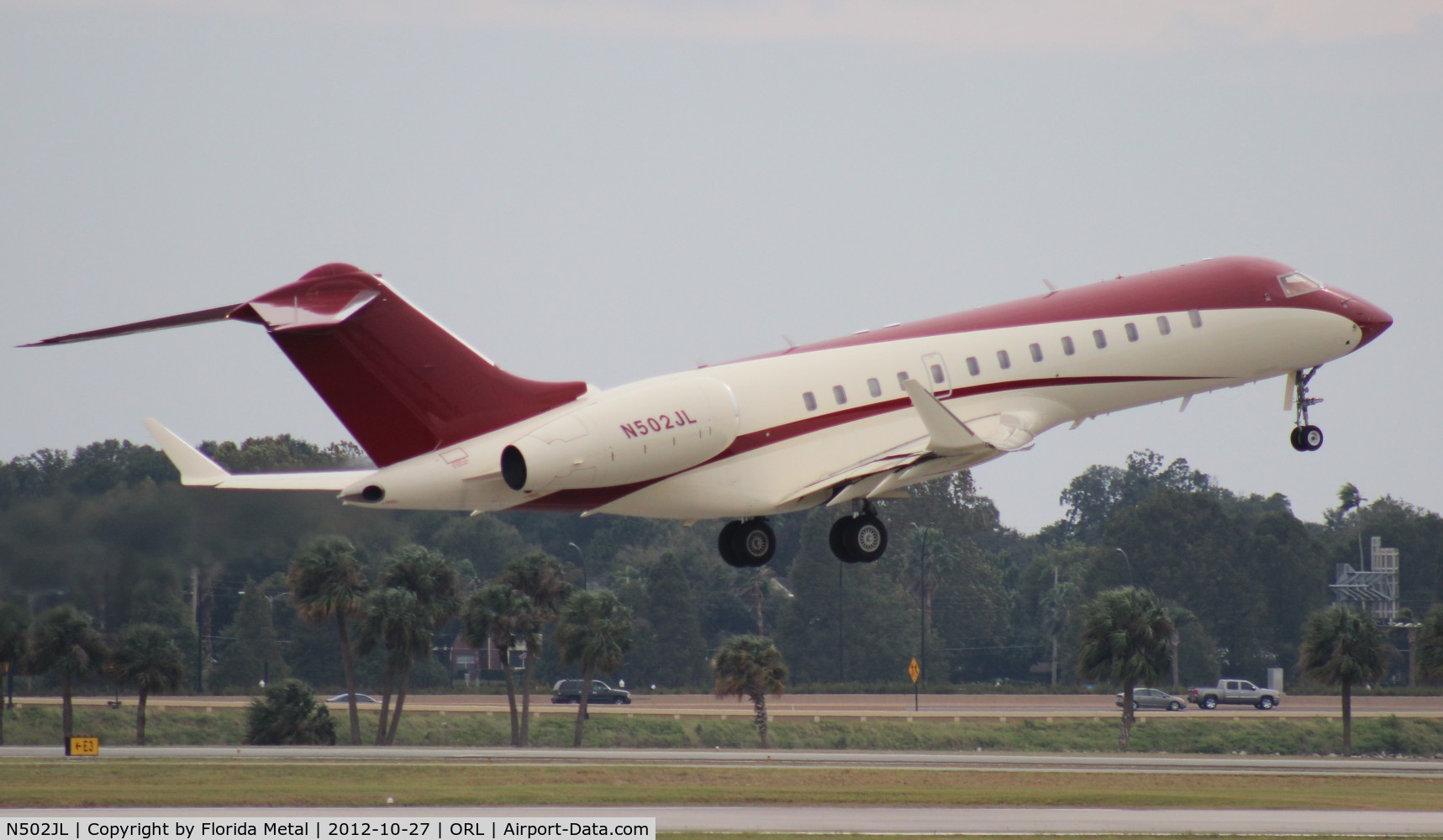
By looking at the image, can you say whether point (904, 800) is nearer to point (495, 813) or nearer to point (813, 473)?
point (495, 813)

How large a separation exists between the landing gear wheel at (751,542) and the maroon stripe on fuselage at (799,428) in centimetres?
199

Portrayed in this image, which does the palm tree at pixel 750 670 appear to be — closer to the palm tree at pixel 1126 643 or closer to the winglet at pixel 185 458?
the palm tree at pixel 1126 643

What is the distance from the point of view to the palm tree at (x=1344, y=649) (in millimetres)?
82375

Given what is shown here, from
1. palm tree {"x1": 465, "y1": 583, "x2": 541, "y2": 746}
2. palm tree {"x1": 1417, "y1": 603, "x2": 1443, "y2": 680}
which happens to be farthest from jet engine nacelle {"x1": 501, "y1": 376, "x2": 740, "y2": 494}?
palm tree {"x1": 1417, "y1": 603, "x2": 1443, "y2": 680}

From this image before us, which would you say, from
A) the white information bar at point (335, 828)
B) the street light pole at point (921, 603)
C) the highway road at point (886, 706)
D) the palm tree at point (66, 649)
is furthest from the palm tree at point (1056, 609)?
the white information bar at point (335, 828)

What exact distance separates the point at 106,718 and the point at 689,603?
4244 centimetres

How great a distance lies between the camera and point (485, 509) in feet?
98.1

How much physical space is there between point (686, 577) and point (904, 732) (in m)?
35.7

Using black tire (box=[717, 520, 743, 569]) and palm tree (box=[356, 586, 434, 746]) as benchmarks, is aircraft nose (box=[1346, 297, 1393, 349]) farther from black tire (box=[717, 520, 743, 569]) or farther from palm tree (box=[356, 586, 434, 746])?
palm tree (box=[356, 586, 434, 746])

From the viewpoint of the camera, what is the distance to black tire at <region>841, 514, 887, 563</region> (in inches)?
1296

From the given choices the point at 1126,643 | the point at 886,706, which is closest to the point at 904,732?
the point at 1126,643

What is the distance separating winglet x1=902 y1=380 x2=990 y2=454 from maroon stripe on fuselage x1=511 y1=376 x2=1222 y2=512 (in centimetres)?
99

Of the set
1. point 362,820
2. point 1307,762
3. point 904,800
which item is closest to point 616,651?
point 1307,762

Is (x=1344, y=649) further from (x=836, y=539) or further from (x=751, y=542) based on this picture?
(x=751, y=542)
